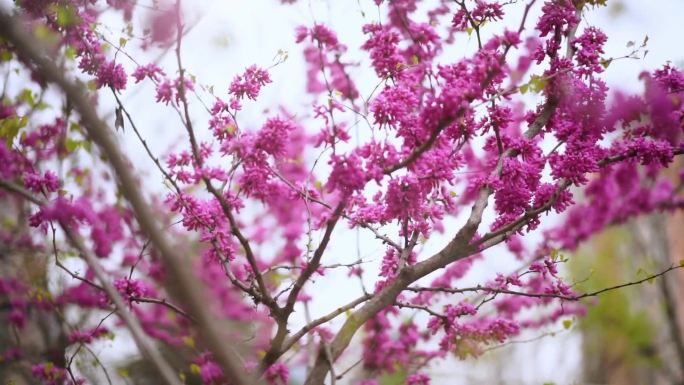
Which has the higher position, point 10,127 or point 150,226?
point 10,127

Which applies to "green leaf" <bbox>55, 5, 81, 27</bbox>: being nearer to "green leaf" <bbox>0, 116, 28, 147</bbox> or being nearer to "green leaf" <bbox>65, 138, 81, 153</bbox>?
"green leaf" <bbox>0, 116, 28, 147</bbox>

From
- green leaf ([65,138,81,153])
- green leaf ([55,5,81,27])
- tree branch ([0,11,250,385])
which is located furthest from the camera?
green leaf ([65,138,81,153])

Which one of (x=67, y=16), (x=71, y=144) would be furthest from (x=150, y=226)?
(x=71, y=144)

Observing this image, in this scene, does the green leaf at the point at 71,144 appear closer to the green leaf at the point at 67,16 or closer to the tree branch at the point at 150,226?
the green leaf at the point at 67,16

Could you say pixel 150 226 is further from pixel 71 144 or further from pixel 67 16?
pixel 71 144

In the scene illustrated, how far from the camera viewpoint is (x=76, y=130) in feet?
13.1

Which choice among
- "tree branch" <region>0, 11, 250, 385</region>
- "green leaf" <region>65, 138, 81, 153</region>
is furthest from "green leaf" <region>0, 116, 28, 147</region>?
"tree branch" <region>0, 11, 250, 385</region>

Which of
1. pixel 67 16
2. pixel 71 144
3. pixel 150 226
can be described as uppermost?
pixel 71 144

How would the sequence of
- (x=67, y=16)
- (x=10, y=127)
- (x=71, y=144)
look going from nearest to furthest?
(x=67, y=16)
(x=10, y=127)
(x=71, y=144)

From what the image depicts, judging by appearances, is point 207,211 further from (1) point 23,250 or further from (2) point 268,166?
(1) point 23,250

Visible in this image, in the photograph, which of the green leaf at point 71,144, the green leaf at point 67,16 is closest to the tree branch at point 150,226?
the green leaf at point 67,16

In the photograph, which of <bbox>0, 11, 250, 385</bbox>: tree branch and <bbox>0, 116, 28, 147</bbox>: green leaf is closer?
<bbox>0, 11, 250, 385</bbox>: tree branch

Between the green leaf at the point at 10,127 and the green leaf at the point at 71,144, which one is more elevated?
the green leaf at the point at 71,144

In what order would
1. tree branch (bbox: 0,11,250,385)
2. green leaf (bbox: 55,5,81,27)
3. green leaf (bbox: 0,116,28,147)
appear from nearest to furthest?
tree branch (bbox: 0,11,250,385), green leaf (bbox: 55,5,81,27), green leaf (bbox: 0,116,28,147)
